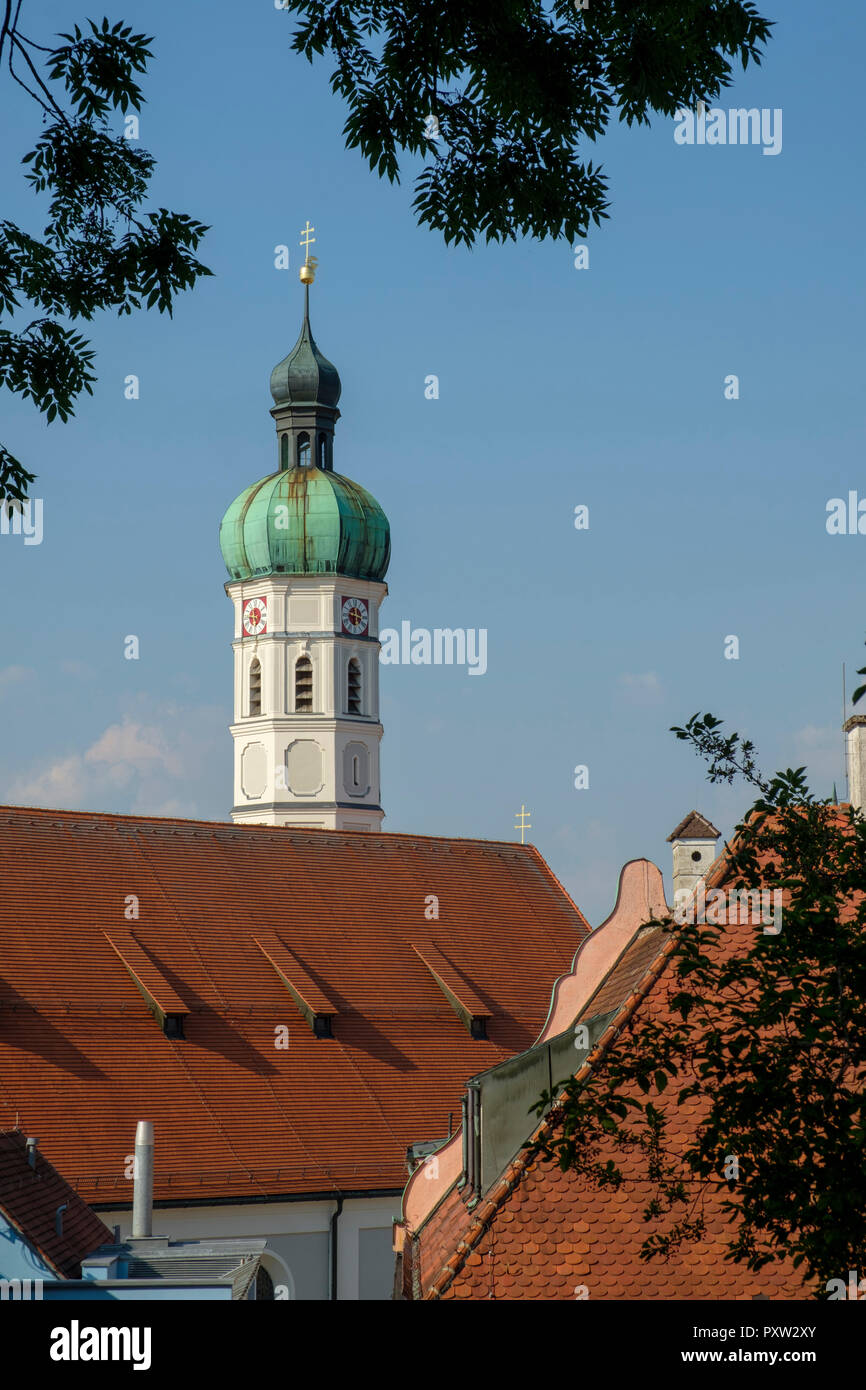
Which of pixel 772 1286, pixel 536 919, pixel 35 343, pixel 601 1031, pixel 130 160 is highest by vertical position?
pixel 536 919

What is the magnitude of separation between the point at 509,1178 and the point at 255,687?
49111 millimetres

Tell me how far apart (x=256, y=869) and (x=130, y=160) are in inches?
1160

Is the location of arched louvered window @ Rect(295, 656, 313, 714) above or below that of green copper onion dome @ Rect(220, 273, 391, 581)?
below

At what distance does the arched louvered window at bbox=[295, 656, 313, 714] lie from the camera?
62.9 m

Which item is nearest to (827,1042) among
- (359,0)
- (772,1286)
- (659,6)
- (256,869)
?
(659,6)

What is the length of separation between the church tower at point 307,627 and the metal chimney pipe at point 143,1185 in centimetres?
3356

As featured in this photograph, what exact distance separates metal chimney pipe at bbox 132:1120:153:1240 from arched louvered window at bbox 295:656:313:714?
3482 cm

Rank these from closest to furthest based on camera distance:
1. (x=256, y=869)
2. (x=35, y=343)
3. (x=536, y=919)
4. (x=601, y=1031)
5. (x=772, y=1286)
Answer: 1. (x=35, y=343)
2. (x=772, y=1286)
3. (x=601, y=1031)
4. (x=256, y=869)
5. (x=536, y=919)

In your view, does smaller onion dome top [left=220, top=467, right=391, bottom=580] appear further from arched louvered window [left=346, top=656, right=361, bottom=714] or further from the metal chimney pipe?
the metal chimney pipe

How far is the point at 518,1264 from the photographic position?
50.2 ft

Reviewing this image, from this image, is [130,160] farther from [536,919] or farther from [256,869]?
[536,919]

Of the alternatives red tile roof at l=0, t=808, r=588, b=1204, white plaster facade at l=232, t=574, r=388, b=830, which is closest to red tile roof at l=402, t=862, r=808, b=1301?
red tile roof at l=0, t=808, r=588, b=1204

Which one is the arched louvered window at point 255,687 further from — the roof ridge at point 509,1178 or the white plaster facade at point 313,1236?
the roof ridge at point 509,1178

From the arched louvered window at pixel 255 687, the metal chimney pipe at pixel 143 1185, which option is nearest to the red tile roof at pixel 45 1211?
the metal chimney pipe at pixel 143 1185
